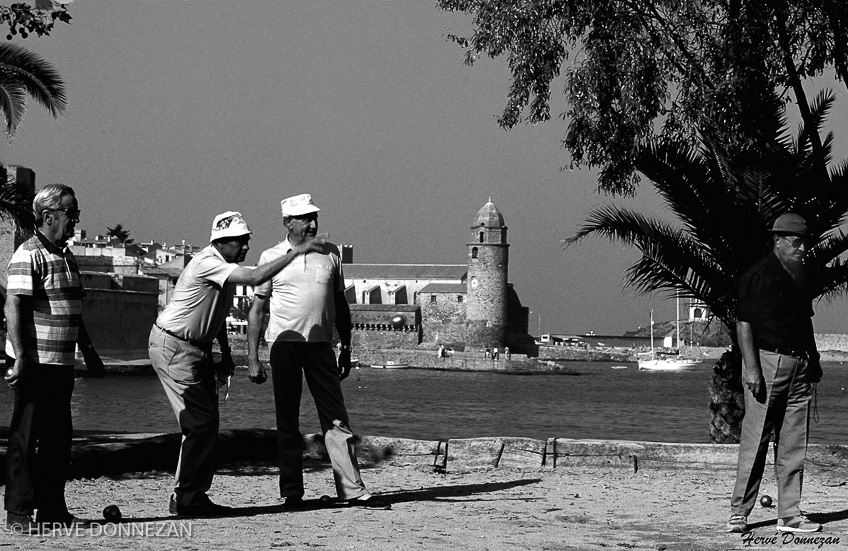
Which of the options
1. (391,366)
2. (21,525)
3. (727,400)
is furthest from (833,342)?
(21,525)

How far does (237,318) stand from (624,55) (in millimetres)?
112262

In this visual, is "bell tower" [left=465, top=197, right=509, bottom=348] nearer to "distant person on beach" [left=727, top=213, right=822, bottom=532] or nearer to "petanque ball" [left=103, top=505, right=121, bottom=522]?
"distant person on beach" [left=727, top=213, right=822, bottom=532]

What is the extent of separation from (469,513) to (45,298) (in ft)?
7.54

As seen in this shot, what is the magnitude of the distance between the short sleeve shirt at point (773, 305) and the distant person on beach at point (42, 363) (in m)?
3.05

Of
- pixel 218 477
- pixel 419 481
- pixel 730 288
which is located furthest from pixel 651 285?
pixel 218 477

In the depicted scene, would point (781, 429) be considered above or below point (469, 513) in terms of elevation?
above

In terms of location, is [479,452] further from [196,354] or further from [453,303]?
[453,303]

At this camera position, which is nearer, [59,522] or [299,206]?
[59,522]

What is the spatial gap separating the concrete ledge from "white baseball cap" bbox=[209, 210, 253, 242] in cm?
232

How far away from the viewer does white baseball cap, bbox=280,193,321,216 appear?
604 cm

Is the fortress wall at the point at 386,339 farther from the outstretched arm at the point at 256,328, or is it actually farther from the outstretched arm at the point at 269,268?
the outstretched arm at the point at 269,268

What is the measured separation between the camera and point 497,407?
42469mm

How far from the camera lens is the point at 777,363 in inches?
212

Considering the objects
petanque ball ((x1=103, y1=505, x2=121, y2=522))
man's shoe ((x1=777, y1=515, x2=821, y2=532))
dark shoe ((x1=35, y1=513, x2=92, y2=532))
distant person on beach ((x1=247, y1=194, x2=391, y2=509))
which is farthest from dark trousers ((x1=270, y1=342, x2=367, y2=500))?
man's shoe ((x1=777, y1=515, x2=821, y2=532))
